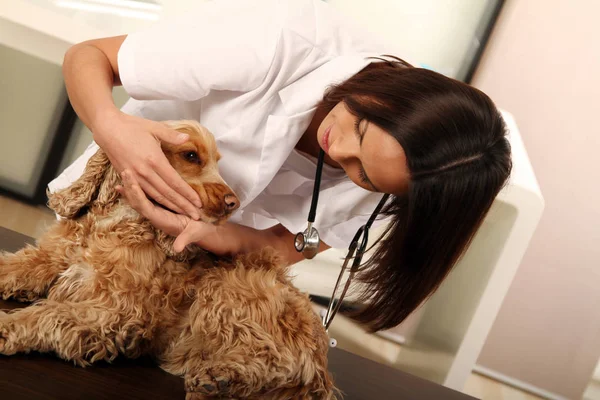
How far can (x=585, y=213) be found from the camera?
9.23 feet

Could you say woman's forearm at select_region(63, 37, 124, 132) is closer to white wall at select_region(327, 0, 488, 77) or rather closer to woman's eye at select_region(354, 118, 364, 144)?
woman's eye at select_region(354, 118, 364, 144)

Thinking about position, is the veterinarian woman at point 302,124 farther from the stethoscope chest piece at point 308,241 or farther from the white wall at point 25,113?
the white wall at point 25,113

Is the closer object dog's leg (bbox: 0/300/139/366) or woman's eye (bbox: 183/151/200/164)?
dog's leg (bbox: 0/300/139/366)

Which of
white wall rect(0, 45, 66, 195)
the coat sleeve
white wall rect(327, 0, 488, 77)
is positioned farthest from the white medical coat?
white wall rect(327, 0, 488, 77)

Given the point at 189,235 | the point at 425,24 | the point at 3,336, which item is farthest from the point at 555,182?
the point at 3,336

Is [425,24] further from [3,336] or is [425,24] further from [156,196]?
[3,336]

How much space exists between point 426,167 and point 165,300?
1.61 ft

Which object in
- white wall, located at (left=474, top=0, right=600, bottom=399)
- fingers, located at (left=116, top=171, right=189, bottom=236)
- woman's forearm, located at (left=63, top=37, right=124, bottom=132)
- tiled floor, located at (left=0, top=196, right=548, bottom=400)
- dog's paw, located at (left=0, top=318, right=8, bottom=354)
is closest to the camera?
dog's paw, located at (left=0, top=318, right=8, bottom=354)

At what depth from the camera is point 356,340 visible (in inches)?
110

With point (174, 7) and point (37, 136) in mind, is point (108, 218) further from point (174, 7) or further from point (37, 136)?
point (174, 7)

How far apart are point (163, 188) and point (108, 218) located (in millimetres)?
116

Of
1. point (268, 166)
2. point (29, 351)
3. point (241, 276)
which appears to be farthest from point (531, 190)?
point (29, 351)

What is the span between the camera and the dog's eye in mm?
996

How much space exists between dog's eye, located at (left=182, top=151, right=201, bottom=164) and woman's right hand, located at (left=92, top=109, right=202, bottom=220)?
38 millimetres
